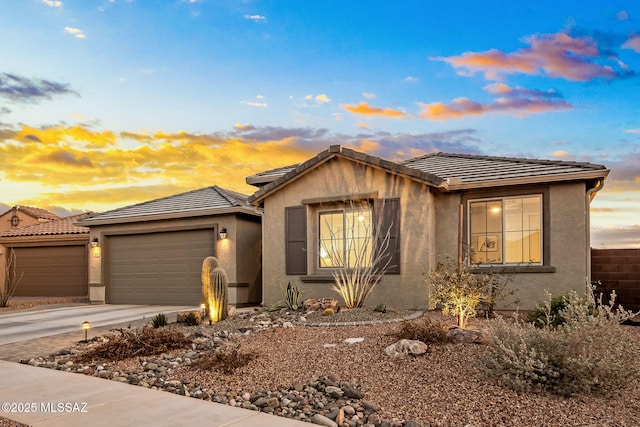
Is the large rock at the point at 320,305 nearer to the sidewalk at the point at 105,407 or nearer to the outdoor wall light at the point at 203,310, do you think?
the outdoor wall light at the point at 203,310

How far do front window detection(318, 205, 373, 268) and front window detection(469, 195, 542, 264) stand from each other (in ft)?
8.18

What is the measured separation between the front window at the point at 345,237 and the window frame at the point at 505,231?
2.33 meters

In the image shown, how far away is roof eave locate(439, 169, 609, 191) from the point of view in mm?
10414

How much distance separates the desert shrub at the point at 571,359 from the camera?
475 centimetres

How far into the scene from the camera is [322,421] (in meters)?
4.44

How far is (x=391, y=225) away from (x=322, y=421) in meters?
7.48

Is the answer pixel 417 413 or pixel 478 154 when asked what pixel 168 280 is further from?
pixel 417 413

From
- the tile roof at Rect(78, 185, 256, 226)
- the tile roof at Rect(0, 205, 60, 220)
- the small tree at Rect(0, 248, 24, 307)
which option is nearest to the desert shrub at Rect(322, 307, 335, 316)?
the tile roof at Rect(78, 185, 256, 226)

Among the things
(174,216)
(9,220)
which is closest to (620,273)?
(174,216)

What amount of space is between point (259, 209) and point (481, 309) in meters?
6.61

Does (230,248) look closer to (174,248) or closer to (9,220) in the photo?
(174,248)

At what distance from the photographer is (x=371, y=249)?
11.8m

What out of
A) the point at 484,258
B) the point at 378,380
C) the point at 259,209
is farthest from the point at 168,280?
the point at 378,380

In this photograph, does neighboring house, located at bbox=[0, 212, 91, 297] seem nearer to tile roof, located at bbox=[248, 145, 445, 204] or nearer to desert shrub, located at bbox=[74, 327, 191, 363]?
tile roof, located at bbox=[248, 145, 445, 204]
